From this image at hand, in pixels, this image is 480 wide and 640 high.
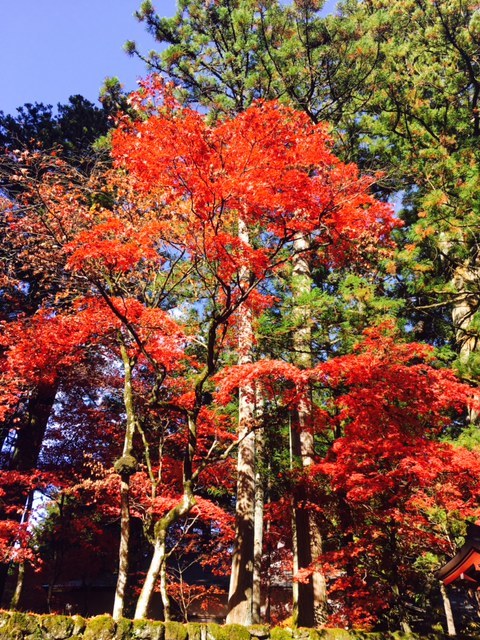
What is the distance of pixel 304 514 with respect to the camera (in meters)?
8.83

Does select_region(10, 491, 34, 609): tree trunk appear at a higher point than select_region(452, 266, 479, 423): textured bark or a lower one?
lower

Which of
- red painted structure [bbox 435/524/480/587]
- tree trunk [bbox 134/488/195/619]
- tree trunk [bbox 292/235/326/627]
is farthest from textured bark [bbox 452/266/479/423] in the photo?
tree trunk [bbox 134/488/195/619]

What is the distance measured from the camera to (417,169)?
39.1 feet

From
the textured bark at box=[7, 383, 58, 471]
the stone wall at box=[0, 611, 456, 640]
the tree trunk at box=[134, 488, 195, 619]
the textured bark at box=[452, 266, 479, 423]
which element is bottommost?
the stone wall at box=[0, 611, 456, 640]

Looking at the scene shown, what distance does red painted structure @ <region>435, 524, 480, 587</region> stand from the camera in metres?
5.36

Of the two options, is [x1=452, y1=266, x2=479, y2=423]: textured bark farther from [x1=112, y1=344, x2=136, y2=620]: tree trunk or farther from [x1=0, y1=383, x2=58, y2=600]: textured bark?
[x1=0, y1=383, x2=58, y2=600]: textured bark

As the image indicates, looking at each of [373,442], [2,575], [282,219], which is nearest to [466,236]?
[282,219]

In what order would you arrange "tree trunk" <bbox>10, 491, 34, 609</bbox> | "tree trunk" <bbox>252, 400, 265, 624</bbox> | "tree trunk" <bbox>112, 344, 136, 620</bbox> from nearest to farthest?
1. "tree trunk" <bbox>112, 344, 136, 620</bbox>
2. "tree trunk" <bbox>10, 491, 34, 609</bbox>
3. "tree trunk" <bbox>252, 400, 265, 624</bbox>

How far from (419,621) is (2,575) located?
10.3 metres

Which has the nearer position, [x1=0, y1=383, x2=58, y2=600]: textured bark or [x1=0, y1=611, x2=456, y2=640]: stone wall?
[x1=0, y1=611, x2=456, y2=640]: stone wall

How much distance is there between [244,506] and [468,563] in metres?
4.00

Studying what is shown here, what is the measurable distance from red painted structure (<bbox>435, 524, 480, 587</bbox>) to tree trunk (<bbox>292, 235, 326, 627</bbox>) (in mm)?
2948

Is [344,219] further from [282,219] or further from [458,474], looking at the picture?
[458,474]

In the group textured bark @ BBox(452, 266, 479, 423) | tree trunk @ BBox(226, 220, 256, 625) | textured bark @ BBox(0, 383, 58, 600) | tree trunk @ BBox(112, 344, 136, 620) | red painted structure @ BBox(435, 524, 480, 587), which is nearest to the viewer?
red painted structure @ BBox(435, 524, 480, 587)
